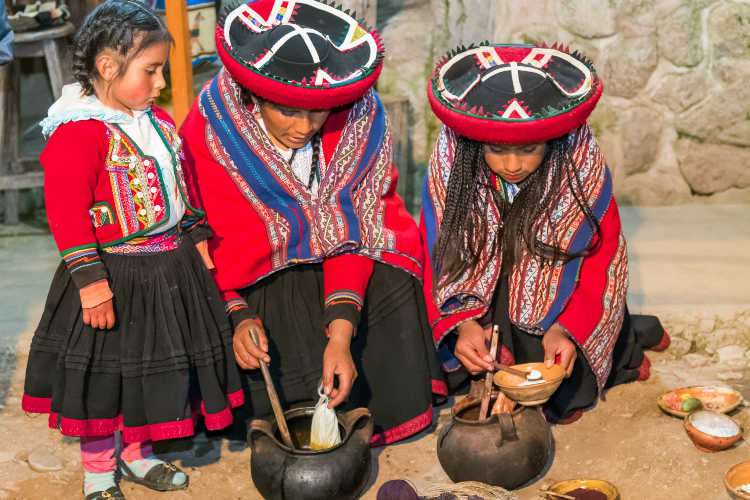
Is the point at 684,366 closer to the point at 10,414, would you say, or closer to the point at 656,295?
the point at 656,295

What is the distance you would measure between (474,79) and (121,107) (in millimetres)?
1187

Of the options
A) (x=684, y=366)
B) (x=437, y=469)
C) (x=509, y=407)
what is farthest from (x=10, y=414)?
(x=684, y=366)

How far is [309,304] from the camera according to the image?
3469 millimetres

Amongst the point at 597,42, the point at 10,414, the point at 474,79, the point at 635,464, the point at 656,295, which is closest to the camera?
the point at 474,79

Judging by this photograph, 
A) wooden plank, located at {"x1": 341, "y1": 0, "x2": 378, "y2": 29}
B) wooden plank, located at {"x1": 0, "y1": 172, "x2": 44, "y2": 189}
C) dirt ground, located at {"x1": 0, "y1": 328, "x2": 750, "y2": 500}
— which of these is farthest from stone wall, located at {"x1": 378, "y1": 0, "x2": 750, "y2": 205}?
dirt ground, located at {"x1": 0, "y1": 328, "x2": 750, "y2": 500}

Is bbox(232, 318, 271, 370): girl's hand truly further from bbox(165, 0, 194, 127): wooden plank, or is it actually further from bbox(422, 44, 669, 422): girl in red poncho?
bbox(165, 0, 194, 127): wooden plank

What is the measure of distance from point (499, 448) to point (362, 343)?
68 cm

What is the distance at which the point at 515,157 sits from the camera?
124 inches

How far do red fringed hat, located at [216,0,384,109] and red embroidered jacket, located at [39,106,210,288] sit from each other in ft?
1.24

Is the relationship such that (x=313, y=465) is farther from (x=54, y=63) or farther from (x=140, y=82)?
(x=54, y=63)

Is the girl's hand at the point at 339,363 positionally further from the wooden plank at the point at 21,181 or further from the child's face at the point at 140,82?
the wooden plank at the point at 21,181

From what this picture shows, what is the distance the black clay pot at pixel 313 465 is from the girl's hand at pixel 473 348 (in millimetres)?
502

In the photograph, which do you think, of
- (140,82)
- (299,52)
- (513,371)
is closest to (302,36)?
(299,52)

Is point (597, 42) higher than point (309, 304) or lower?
higher
